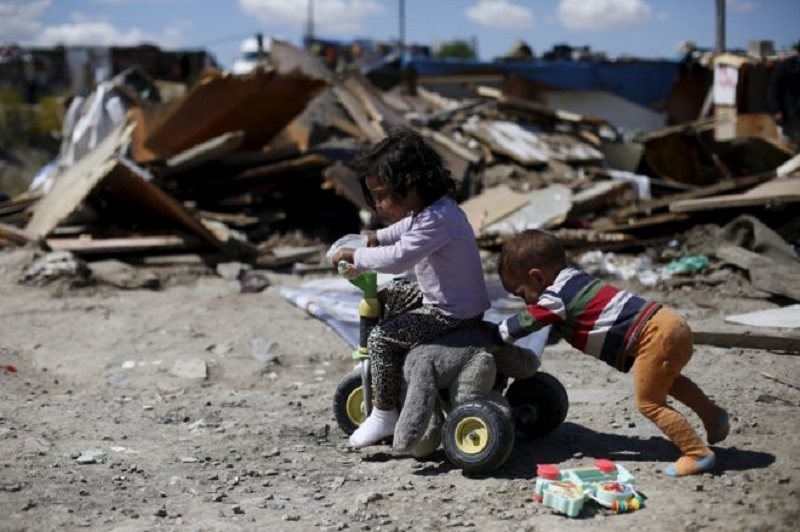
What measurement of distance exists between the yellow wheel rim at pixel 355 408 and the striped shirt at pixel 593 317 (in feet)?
3.60

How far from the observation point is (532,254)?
452cm

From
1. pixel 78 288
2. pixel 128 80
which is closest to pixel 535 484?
pixel 78 288

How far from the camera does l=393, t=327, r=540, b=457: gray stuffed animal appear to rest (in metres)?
4.61

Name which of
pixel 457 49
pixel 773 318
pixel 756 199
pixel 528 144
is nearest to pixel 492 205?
pixel 528 144

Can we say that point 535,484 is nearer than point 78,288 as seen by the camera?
Yes

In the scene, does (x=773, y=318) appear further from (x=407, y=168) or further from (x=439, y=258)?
(x=407, y=168)

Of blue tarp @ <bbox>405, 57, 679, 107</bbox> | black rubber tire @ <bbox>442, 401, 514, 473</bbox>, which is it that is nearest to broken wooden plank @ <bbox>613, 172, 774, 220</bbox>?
black rubber tire @ <bbox>442, 401, 514, 473</bbox>

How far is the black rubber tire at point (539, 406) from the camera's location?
4.93 meters

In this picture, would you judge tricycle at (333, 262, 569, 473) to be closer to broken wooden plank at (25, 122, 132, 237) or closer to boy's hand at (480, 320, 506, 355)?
boy's hand at (480, 320, 506, 355)

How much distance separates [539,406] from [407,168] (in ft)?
4.70

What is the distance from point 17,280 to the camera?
946 cm

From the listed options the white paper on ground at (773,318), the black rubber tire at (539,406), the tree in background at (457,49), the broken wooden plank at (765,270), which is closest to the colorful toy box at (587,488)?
the black rubber tire at (539,406)

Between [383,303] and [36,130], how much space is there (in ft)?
103

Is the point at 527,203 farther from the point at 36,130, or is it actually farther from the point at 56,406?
the point at 36,130
